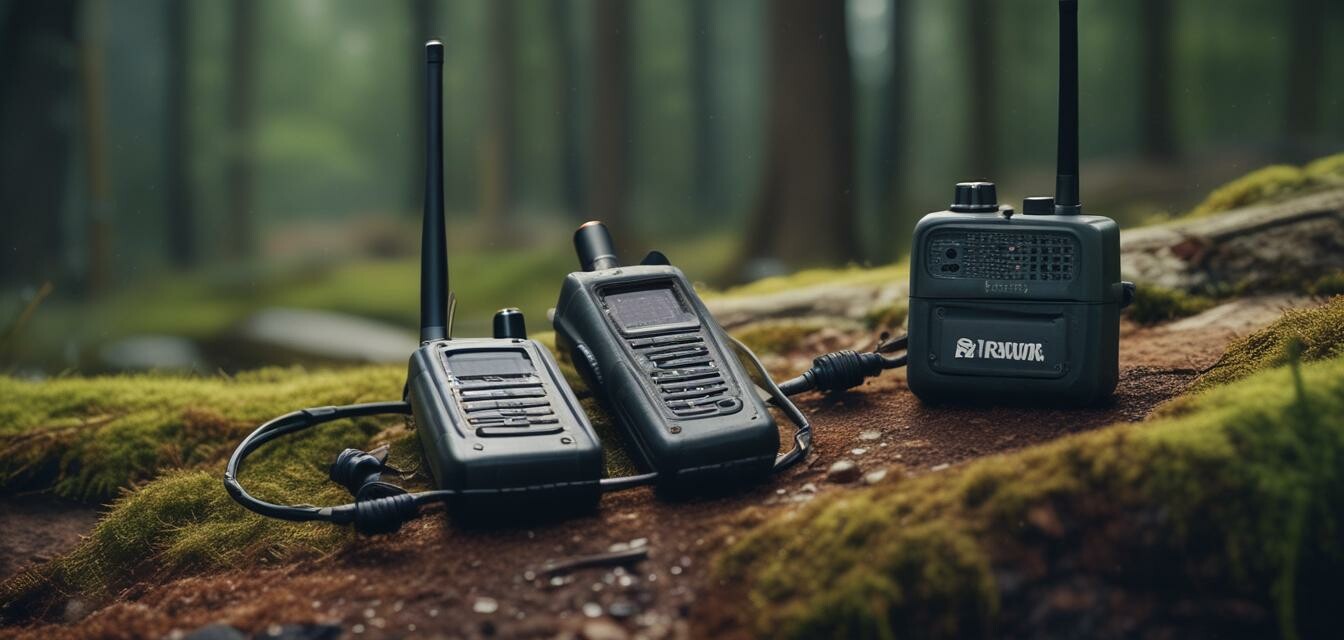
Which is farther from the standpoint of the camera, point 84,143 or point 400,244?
point 400,244

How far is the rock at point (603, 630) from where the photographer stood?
2.64 metres

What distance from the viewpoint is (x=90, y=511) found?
4488mm

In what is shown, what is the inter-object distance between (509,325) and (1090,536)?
2.06 metres

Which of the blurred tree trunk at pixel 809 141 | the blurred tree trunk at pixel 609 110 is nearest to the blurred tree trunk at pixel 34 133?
the blurred tree trunk at pixel 609 110

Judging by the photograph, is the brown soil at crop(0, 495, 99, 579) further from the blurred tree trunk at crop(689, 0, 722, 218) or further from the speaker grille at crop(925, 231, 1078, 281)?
the blurred tree trunk at crop(689, 0, 722, 218)

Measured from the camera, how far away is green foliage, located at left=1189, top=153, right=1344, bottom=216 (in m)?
5.66

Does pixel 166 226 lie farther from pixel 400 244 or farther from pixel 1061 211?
pixel 1061 211

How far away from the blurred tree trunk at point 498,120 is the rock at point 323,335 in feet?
14.5

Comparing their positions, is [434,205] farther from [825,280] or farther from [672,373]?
[825,280]

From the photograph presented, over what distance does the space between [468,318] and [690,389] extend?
10165 millimetres

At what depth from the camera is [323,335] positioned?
41.8ft

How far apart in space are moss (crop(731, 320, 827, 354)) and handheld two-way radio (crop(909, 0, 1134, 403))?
4.60 feet

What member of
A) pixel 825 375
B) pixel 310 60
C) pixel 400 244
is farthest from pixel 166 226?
pixel 825 375

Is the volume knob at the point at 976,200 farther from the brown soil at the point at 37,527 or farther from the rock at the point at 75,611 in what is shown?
the brown soil at the point at 37,527
